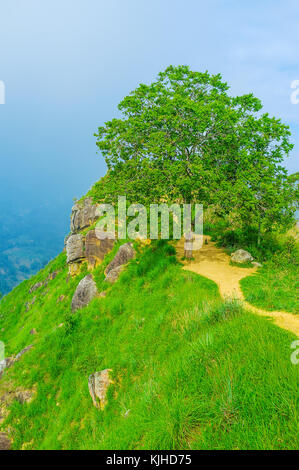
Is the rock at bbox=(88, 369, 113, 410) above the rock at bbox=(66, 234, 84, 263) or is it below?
below

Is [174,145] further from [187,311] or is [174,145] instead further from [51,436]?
[51,436]

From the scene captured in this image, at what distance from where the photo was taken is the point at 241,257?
621 inches

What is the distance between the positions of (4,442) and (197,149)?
19.4m

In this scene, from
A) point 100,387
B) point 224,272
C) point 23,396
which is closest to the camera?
point 100,387

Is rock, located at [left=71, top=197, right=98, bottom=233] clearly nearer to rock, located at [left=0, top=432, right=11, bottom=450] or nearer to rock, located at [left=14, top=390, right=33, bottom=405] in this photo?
rock, located at [left=14, top=390, right=33, bottom=405]

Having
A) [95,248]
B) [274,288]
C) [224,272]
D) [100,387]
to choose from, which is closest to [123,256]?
[95,248]

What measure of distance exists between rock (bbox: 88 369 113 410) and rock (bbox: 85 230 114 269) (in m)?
13.7

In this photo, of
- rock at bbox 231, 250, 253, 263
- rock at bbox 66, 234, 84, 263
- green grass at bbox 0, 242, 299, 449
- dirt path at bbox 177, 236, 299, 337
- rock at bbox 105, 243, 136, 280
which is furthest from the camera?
rock at bbox 66, 234, 84, 263

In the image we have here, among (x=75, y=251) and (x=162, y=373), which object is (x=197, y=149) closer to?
(x=162, y=373)

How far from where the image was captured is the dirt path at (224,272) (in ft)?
28.2

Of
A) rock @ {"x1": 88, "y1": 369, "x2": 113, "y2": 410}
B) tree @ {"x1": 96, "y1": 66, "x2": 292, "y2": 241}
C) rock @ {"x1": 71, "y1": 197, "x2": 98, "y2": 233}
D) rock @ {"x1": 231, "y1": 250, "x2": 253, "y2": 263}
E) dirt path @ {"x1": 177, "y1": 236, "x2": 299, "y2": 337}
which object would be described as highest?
tree @ {"x1": 96, "y1": 66, "x2": 292, "y2": 241}

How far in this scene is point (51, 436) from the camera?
963 cm

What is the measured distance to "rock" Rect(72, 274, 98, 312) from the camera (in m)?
18.8

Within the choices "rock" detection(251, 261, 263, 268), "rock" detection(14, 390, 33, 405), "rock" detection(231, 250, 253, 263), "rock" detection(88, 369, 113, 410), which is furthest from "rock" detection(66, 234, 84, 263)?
"rock" detection(251, 261, 263, 268)
